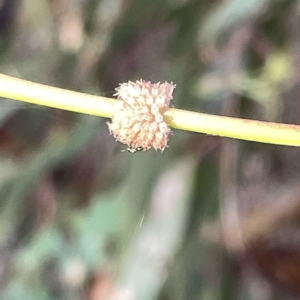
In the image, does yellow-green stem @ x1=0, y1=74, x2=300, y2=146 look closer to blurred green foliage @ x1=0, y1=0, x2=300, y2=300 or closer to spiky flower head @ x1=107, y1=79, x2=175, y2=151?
spiky flower head @ x1=107, y1=79, x2=175, y2=151

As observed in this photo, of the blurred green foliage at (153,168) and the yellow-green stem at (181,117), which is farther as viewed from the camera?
the blurred green foliage at (153,168)

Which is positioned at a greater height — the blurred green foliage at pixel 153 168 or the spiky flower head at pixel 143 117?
the blurred green foliage at pixel 153 168

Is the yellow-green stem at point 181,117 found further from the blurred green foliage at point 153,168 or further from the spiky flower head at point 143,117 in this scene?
the blurred green foliage at point 153,168

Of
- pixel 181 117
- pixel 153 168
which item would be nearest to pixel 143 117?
pixel 181 117

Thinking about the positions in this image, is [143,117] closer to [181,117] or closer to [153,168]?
[181,117]

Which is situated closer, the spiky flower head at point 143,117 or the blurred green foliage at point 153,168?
the spiky flower head at point 143,117

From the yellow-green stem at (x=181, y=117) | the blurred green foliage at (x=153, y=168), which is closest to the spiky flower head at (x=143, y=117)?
the yellow-green stem at (x=181, y=117)

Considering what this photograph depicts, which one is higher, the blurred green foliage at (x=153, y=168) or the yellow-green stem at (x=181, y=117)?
the blurred green foliage at (x=153, y=168)

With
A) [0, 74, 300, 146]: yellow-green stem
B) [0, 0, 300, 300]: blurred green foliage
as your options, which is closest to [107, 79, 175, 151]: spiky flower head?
→ [0, 74, 300, 146]: yellow-green stem
